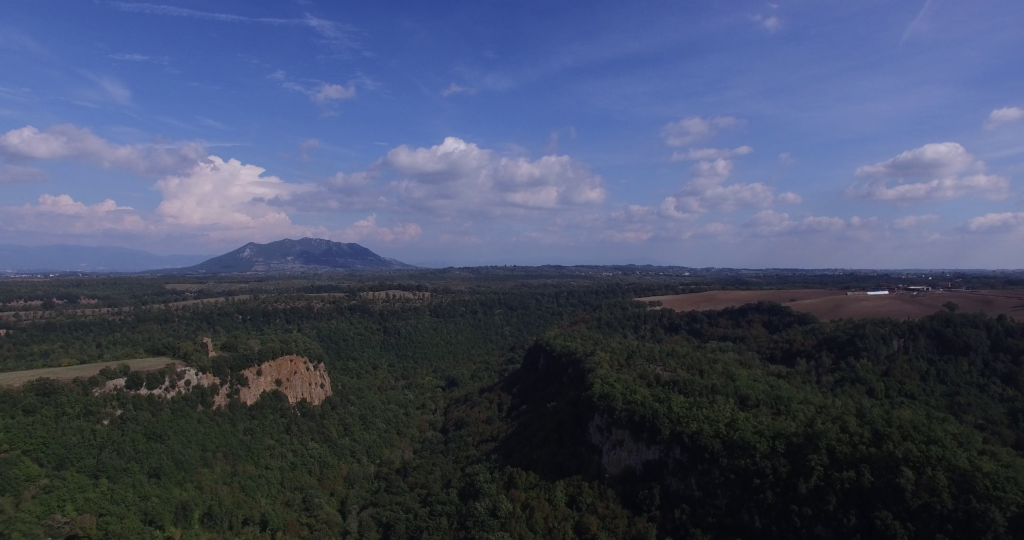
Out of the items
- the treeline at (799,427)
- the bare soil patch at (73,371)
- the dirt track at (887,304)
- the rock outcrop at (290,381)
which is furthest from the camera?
the dirt track at (887,304)

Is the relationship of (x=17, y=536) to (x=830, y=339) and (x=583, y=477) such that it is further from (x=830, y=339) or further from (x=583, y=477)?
(x=830, y=339)

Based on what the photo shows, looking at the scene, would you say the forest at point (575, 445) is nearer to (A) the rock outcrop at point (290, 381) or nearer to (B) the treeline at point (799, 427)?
(B) the treeline at point (799, 427)

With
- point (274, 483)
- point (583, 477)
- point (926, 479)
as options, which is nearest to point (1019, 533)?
point (926, 479)

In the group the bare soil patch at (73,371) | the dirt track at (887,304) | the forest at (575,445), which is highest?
the dirt track at (887,304)

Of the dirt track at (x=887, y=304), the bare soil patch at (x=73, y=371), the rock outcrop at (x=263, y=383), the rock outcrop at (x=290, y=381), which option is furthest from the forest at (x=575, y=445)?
the dirt track at (x=887, y=304)

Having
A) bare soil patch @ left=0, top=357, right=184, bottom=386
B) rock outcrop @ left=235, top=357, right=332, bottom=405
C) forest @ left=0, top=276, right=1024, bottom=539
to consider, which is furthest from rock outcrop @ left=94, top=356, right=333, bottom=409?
bare soil patch @ left=0, top=357, right=184, bottom=386
